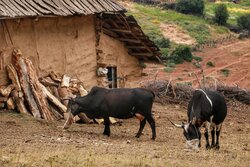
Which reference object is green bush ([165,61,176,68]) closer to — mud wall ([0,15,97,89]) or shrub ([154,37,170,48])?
shrub ([154,37,170,48])

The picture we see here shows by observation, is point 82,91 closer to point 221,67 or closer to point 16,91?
point 16,91

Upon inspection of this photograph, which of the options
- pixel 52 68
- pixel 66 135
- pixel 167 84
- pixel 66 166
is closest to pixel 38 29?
pixel 52 68

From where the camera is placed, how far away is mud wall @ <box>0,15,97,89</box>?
20.2 metres

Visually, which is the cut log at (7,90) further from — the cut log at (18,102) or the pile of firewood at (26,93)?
the cut log at (18,102)

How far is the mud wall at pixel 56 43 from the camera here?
20219 millimetres

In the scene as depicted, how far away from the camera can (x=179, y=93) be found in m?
31.2

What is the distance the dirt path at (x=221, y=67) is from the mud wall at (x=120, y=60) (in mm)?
17152

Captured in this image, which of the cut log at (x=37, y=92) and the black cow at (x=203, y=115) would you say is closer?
the black cow at (x=203, y=115)

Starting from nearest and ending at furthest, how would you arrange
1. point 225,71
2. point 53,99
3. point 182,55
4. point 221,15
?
point 53,99 < point 225,71 < point 182,55 < point 221,15

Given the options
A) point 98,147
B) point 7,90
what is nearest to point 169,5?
point 7,90

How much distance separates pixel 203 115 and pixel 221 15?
51.5 metres

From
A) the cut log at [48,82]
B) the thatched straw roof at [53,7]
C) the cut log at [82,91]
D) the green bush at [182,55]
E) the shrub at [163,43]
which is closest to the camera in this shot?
the thatched straw roof at [53,7]

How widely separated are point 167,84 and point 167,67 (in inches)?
801

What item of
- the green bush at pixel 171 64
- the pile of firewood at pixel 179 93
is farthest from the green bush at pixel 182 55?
the pile of firewood at pixel 179 93
